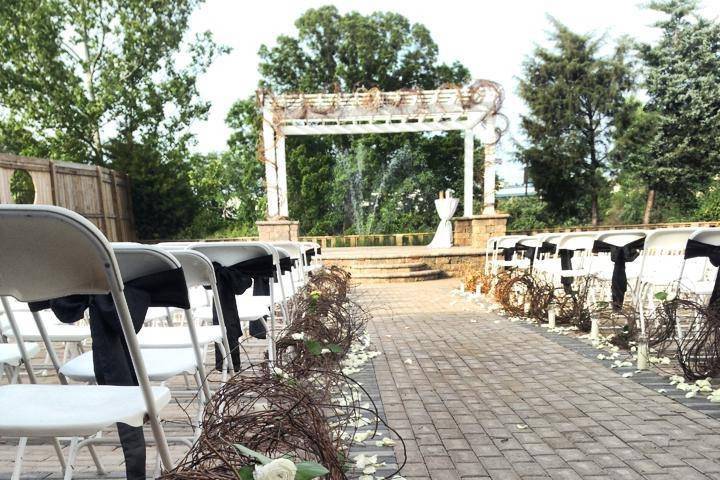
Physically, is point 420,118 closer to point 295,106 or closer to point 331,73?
point 295,106

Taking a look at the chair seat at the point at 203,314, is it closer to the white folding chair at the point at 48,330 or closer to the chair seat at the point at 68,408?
the white folding chair at the point at 48,330

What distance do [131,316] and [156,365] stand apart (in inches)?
16.2

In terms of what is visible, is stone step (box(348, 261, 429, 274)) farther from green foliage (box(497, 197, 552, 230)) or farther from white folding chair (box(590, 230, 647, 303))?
green foliage (box(497, 197, 552, 230))

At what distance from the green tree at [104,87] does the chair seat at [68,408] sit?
1259cm

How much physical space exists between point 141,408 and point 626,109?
70.2 ft

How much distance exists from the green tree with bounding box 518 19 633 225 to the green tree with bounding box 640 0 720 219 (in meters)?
1.28

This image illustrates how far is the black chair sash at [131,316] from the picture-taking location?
1.20m

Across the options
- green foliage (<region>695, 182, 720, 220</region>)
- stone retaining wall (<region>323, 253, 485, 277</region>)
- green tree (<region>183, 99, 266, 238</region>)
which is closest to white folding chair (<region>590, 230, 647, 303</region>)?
stone retaining wall (<region>323, 253, 485, 277</region>)

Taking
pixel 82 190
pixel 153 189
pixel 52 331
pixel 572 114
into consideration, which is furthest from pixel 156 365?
pixel 572 114

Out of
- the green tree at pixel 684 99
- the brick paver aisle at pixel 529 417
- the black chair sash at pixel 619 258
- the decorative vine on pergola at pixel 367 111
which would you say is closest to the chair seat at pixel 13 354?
the brick paver aisle at pixel 529 417

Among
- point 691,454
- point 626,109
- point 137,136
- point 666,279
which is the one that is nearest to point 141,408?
point 691,454

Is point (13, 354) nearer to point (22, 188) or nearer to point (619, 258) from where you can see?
point (619, 258)

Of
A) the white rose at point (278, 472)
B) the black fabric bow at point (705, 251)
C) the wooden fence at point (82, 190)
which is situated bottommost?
the white rose at point (278, 472)

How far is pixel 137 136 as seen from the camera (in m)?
14.8
